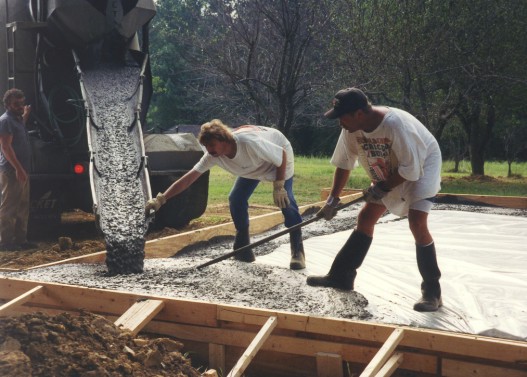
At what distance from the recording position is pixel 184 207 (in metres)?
6.98

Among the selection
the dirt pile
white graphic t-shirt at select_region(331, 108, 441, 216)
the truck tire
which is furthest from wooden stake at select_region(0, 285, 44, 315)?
the truck tire

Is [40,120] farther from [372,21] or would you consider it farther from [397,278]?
[372,21]

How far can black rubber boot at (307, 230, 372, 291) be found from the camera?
4180mm

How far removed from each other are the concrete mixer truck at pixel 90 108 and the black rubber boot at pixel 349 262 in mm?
1589

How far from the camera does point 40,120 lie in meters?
6.53

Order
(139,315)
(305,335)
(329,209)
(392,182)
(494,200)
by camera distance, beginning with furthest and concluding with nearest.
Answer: (494,200), (329,209), (392,182), (139,315), (305,335)

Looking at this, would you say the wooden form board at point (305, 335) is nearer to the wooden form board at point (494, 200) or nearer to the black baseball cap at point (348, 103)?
the black baseball cap at point (348, 103)

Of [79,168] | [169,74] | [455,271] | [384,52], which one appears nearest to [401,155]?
[455,271]

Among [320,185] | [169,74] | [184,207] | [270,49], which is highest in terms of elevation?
[169,74]

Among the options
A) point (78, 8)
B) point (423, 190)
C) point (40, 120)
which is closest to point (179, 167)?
point (40, 120)

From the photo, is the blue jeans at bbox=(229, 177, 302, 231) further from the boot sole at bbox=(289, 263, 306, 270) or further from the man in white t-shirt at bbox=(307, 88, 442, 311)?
the man in white t-shirt at bbox=(307, 88, 442, 311)

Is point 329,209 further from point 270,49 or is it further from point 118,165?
point 270,49

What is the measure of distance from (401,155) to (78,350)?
6.38 feet

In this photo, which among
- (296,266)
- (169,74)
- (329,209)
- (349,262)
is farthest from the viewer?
(169,74)
